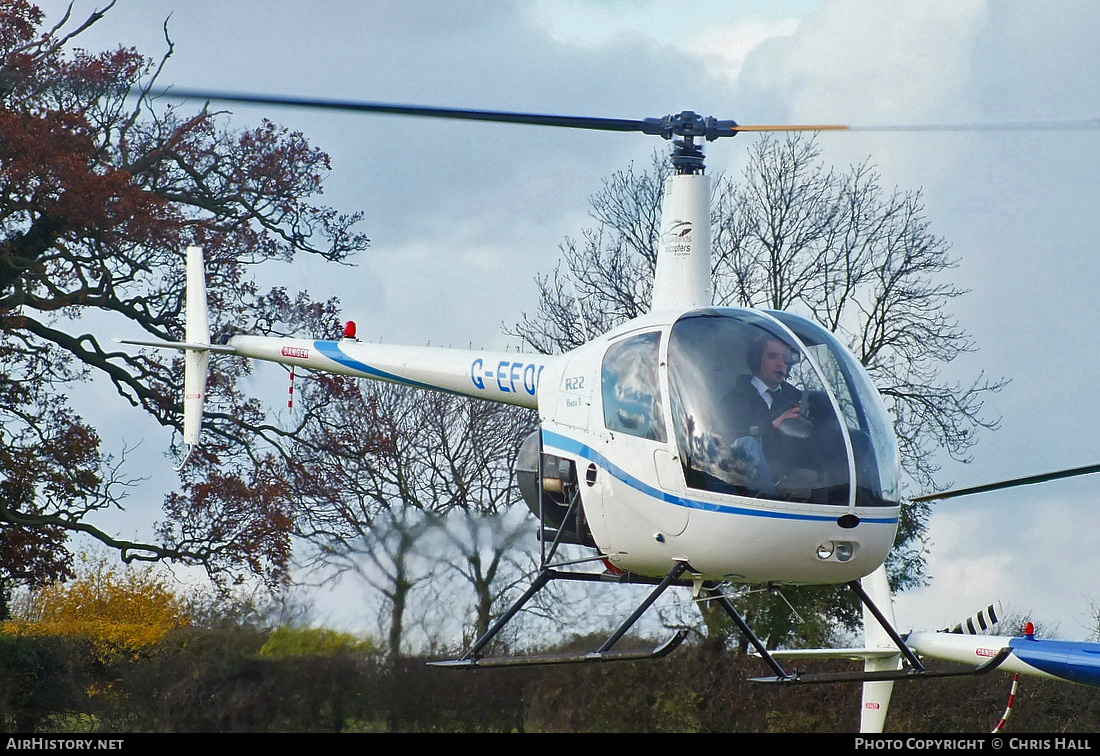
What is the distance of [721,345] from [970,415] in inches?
484

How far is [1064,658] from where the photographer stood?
12.1 meters

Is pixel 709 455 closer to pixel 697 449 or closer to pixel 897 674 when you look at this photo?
pixel 697 449

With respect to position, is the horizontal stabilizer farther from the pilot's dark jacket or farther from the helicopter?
the pilot's dark jacket

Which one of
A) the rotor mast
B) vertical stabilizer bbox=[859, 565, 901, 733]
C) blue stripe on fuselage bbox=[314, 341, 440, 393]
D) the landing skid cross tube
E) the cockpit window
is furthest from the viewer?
vertical stabilizer bbox=[859, 565, 901, 733]

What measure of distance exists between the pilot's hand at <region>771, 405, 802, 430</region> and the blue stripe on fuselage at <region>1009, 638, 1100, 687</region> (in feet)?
16.1

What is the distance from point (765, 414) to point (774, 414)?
0.05 m

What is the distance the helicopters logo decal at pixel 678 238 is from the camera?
10086 mm

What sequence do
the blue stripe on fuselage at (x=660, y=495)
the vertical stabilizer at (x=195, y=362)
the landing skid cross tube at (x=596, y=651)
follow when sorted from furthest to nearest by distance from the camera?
the vertical stabilizer at (x=195, y=362) < the landing skid cross tube at (x=596, y=651) < the blue stripe on fuselage at (x=660, y=495)

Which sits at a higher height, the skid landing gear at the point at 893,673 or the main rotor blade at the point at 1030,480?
the main rotor blade at the point at 1030,480

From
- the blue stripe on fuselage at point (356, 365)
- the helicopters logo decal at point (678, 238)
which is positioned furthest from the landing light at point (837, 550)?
the blue stripe on fuselage at point (356, 365)

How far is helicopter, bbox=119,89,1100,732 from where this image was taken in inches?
323

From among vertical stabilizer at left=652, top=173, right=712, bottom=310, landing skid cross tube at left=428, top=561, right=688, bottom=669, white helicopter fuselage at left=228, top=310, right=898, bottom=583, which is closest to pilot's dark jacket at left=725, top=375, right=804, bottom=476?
white helicopter fuselage at left=228, top=310, right=898, bottom=583

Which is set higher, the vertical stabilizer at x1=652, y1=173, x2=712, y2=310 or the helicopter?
the vertical stabilizer at x1=652, y1=173, x2=712, y2=310

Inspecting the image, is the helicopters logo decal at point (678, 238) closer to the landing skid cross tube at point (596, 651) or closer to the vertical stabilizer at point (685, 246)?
the vertical stabilizer at point (685, 246)
